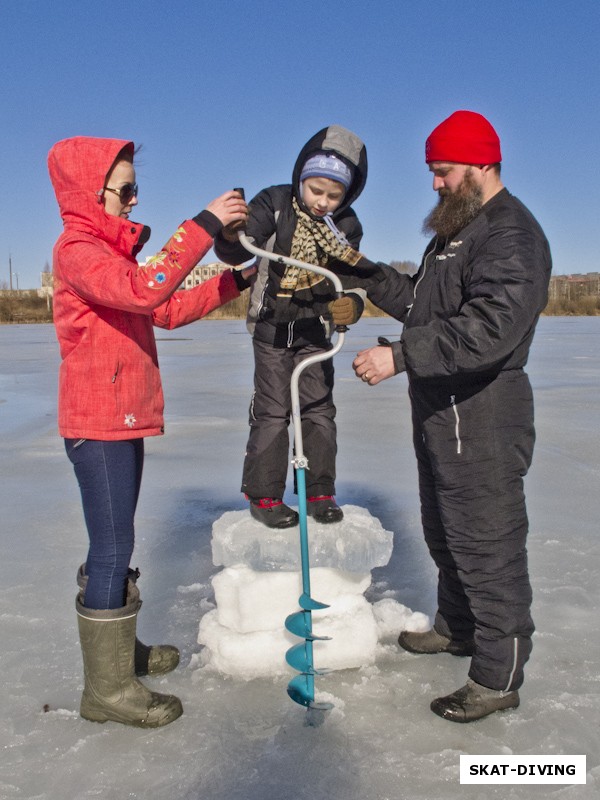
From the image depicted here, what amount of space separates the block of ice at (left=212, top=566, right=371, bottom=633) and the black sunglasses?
1.30 metres

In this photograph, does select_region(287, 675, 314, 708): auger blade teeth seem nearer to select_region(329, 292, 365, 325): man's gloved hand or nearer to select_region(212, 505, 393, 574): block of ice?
select_region(212, 505, 393, 574): block of ice

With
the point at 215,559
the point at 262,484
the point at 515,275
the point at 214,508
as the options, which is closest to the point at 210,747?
the point at 215,559

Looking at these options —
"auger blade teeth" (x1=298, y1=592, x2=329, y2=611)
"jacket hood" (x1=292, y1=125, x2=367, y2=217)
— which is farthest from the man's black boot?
"jacket hood" (x1=292, y1=125, x2=367, y2=217)

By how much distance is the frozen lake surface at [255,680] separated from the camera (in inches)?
76.8

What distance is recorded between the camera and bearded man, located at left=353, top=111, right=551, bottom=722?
2.17 metres

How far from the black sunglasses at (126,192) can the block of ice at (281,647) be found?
1459mm

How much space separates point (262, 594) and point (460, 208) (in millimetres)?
1427

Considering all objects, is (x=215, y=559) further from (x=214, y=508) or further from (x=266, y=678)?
(x=214, y=508)

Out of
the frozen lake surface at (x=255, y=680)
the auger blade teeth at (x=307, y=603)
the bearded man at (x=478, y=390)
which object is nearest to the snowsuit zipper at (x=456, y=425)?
the bearded man at (x=478, y=390)

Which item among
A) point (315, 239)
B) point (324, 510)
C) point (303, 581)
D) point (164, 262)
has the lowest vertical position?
point (303, 581)

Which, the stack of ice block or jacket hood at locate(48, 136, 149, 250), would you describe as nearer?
jacket hood at locate(48, 136, 149, 250)

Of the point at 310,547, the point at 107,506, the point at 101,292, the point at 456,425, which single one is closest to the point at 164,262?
the point at 101,292

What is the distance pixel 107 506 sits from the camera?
7.34ft

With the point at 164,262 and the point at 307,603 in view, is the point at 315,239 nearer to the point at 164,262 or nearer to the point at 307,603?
the point at 164,262
